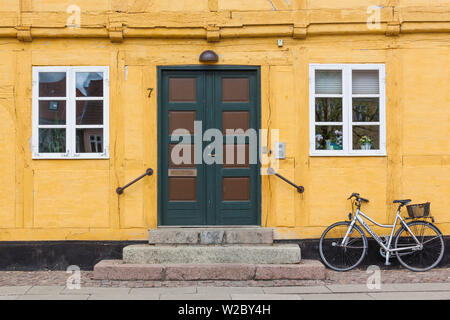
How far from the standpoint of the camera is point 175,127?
8539 mm

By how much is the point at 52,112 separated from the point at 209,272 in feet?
11.9

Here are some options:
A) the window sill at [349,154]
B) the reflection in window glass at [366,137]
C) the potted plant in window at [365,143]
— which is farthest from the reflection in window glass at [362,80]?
the window sill at [349,154]

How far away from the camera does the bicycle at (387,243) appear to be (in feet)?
26.7

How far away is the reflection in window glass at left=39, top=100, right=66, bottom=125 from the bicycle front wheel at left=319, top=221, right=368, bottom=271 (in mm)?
4598

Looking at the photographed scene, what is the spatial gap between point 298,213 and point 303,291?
1.62 m

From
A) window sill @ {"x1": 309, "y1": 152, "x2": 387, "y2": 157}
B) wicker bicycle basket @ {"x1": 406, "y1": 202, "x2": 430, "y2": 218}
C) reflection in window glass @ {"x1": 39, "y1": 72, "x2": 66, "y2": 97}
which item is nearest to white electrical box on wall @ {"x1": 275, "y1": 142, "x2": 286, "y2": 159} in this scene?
window sill @ {"x1": 309, "y1": 152, "x2": 387, "y2": 157}

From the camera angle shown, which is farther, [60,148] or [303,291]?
[60,148]

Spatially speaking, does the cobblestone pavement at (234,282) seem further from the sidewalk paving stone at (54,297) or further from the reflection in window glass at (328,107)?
the reflection in window glass at (328,107)

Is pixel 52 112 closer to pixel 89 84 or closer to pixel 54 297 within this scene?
pixel 89 84

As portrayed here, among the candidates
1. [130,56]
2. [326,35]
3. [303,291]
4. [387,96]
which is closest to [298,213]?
[303,291]

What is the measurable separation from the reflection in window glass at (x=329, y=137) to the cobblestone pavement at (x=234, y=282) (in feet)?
6.55

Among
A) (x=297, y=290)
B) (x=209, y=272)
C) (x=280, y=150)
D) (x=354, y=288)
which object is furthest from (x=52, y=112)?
(x=354, y=288)

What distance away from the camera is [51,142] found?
8445 mm

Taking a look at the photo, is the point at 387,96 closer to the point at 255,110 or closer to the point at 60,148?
the point at 255,110
